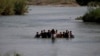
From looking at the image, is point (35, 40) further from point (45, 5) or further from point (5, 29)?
point (45, 5)

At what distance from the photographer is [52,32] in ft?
166

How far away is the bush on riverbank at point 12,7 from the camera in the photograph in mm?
96188

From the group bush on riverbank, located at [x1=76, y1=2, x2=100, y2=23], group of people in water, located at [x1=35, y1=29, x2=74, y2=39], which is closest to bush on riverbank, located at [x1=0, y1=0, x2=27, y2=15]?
bush on riverbank, located at [x1=76, y1=2, x2=100, y2=23]

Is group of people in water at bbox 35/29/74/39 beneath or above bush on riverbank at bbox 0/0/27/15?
above

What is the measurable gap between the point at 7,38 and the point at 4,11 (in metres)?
46.2

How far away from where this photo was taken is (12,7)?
3841 inches

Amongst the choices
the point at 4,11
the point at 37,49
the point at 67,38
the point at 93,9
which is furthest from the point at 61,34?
the point at 4,11

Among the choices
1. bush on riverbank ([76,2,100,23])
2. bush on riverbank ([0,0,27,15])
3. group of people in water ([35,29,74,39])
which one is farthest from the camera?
bush on riverbank ([0,0,27,15])

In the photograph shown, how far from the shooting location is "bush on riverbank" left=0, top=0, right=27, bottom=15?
316ft

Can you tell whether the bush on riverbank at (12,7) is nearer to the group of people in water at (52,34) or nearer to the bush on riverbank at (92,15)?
the bush on riverbank at (92,15)

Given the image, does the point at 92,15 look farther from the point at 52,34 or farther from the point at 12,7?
the point at 12,7

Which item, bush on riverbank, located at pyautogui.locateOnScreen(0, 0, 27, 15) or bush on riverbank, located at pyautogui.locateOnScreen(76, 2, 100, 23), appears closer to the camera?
bush on riverbank, located at pyautogui.locateOnScreen(76, 2, 100, 23)

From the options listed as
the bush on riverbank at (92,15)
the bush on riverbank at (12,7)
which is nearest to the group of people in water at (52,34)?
the bush on riverbank at (92,15)

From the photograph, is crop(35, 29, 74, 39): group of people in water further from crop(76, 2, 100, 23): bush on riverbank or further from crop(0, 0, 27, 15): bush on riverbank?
crop(0, 0, 27, 15): bush on riverbank
